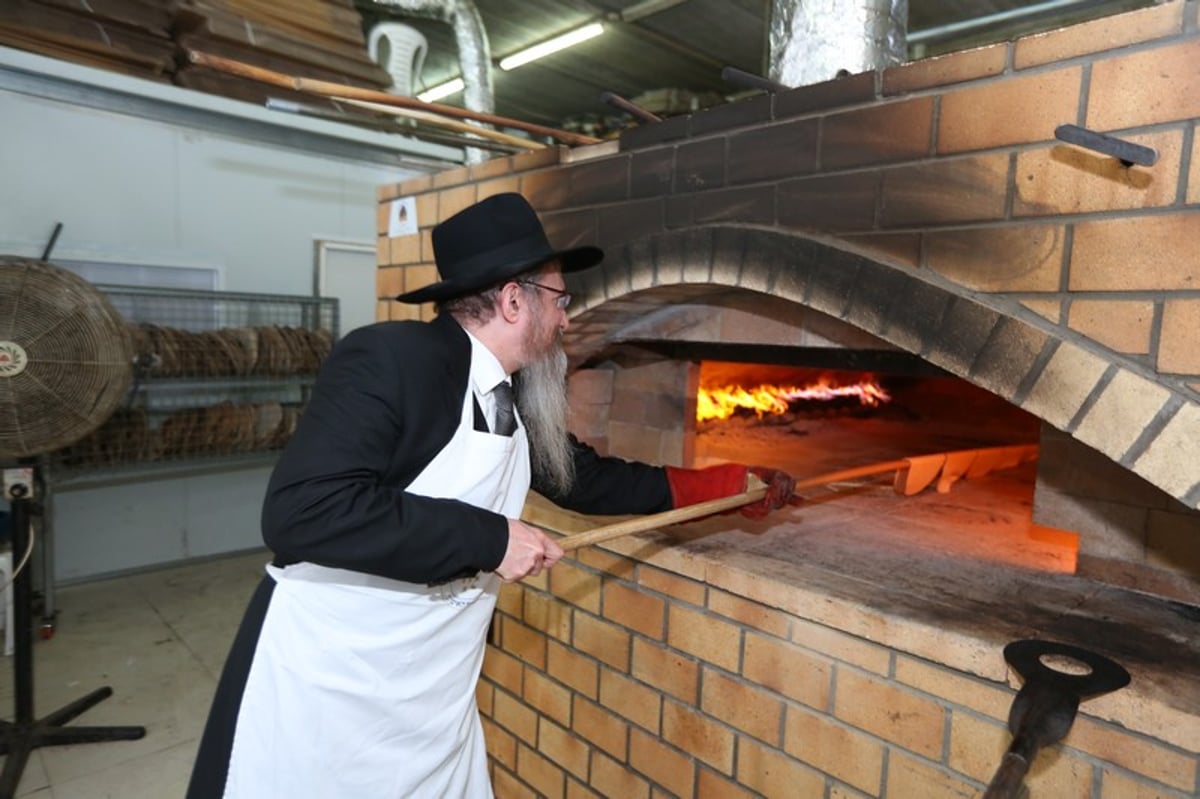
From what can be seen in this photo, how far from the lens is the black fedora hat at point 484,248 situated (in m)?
1.56

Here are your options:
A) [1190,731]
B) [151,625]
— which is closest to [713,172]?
[1190,731]

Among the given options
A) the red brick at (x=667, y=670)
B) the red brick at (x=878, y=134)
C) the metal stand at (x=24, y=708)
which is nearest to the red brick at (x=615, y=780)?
the red brick at (x=667, y=670)

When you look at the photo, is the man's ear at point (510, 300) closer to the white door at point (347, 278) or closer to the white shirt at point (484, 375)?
the white shirt at point (484, 375)

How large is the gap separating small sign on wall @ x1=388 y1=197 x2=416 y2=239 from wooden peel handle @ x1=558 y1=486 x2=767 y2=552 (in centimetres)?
154

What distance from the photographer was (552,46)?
4.95 metres

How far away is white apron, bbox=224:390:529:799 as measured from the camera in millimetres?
1539

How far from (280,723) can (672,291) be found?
1.47 m

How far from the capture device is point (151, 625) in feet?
12.9

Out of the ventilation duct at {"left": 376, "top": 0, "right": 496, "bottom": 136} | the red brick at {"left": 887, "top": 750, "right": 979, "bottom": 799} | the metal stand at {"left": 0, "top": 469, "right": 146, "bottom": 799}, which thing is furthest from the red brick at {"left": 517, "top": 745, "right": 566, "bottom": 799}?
the ventilation duct at {"left": 376, "top": 0, "right": 496, "bottom": 136}

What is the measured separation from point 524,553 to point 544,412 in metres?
0.51

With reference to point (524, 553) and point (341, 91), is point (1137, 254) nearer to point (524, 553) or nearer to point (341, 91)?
point (524, 553)

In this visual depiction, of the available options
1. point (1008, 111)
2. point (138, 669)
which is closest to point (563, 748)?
point (1008, 111)

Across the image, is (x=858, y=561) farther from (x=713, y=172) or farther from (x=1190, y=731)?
(x=713, y=172)

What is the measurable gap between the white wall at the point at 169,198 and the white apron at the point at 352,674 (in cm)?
352
